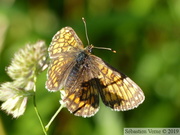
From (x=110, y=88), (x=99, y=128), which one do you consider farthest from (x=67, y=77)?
(x=99, y=128)

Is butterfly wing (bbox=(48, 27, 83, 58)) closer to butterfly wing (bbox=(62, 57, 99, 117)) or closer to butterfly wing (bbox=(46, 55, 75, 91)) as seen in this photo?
butterfly wing (bbox=(46, 55, 75, 91))

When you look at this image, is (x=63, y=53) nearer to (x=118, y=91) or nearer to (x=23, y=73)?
(x=23, y=73)

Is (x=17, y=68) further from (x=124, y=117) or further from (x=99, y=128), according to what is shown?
(x=124, y=117)

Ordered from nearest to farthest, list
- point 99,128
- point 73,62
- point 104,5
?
1. point 73,62
2. point 99,128
3. point 104,5

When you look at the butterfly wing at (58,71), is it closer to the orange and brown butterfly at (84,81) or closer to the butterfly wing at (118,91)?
the orange and brown butterfly at (84,81)

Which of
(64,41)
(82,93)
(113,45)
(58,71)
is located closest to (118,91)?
(82,93)

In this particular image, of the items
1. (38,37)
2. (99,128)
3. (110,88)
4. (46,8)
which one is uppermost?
(46,8)

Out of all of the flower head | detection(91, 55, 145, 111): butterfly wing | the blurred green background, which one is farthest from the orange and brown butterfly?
the blurred green background
